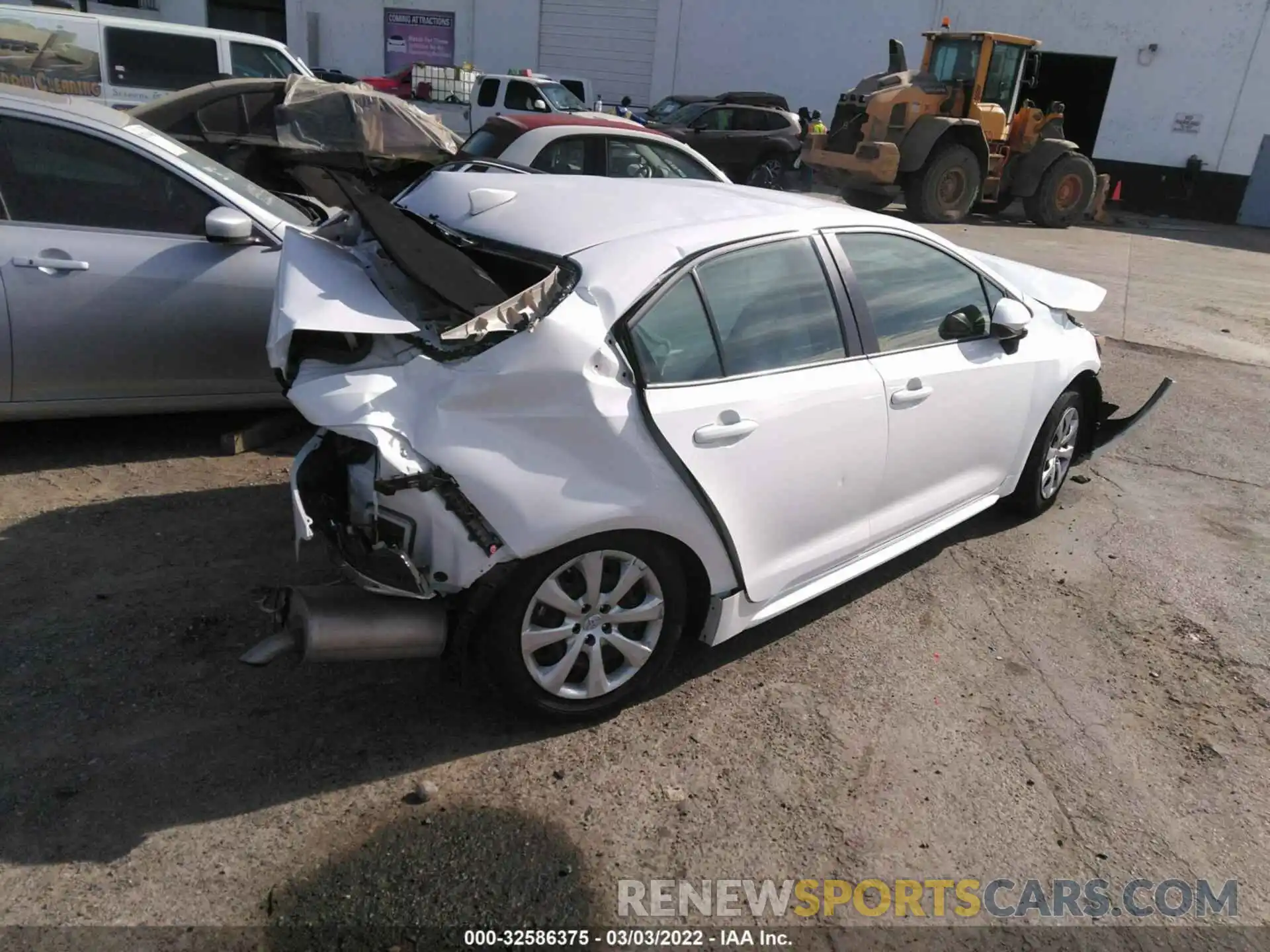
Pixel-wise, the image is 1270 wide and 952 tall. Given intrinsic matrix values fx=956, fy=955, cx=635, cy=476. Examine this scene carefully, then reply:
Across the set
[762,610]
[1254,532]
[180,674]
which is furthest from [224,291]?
[1254,532]

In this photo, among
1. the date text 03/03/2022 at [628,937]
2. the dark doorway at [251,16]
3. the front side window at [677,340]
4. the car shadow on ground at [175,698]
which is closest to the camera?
the date text 03/03/2022 at [628,937]

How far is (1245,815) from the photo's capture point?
297 cm

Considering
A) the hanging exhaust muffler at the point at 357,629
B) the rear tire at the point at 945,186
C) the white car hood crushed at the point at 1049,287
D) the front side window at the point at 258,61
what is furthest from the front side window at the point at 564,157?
the rear tire at the point at 945,186

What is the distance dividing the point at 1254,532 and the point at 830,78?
80.7 ft

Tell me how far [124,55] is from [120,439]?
10.2 m

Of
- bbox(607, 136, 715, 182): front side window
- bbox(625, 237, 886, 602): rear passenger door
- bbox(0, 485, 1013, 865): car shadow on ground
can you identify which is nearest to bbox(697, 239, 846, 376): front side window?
bbox(625, 237, 886, 602): rear passenger door

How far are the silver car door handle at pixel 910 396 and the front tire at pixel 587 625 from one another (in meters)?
1.12

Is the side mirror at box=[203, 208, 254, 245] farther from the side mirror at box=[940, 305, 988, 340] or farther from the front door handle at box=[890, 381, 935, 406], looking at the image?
the side mirror at box=[940, 305, 988, 340]

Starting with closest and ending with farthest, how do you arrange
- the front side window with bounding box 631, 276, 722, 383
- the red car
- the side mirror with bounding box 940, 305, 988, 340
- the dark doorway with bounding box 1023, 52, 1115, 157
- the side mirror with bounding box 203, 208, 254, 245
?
the front side window with bounding box 631, 276, 722, 383, the side mirror with bounding box 940, 305, 988, 340, the side mirror with bounding box 203, 208, 254, 245, the red car, the dark doorway with bounding box 1023, 52, 1115, 157

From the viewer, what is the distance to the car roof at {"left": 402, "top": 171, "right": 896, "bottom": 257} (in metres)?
3.17

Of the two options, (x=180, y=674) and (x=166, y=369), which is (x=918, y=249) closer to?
(x=180, y=674)

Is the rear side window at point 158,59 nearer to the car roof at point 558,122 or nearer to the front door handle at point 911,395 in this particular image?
the car roof at point 558,122

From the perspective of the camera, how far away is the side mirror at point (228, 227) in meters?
4.52

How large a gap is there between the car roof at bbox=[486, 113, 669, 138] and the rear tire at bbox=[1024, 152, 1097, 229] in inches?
448
